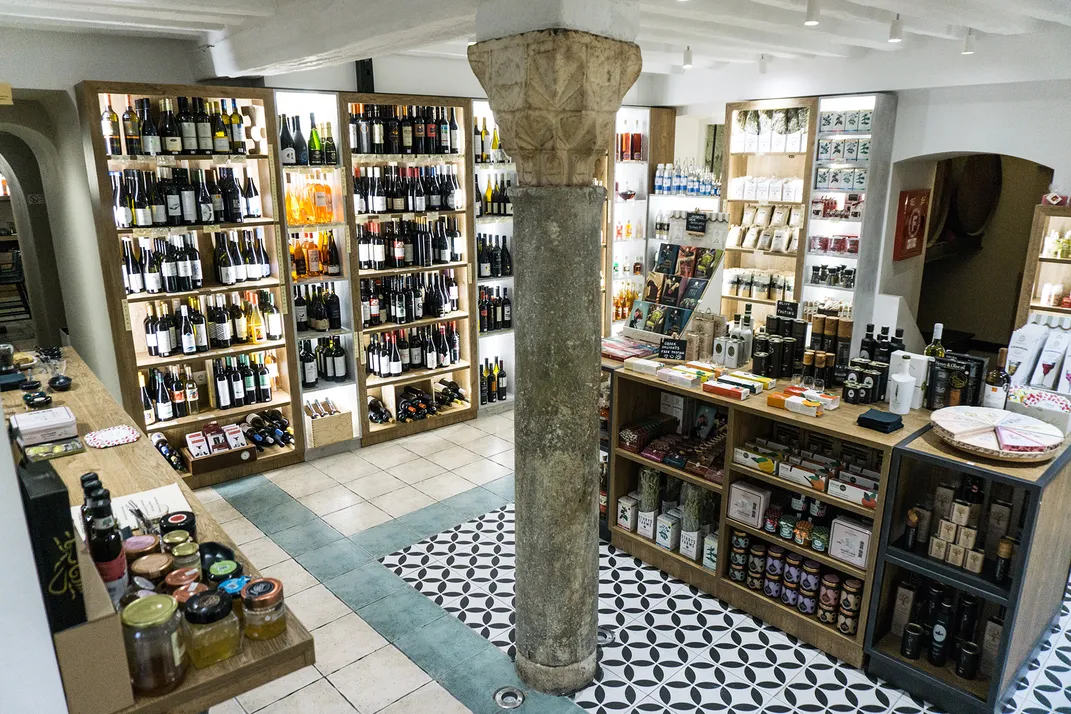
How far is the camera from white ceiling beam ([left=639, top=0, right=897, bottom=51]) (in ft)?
13.1

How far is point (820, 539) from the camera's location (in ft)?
11.4

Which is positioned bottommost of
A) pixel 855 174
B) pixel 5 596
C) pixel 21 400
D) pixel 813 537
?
pixel 813 537

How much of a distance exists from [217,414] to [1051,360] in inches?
245

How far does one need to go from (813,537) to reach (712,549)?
2.03 feet

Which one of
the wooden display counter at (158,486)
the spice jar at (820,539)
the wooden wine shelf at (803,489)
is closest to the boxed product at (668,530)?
the wooden wine shelf at (803,489)

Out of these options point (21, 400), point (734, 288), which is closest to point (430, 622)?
point (21, 400)

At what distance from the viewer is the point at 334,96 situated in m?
5.48

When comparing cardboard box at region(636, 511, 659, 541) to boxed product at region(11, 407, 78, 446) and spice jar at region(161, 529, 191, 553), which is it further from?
boxed product at region(11, 407, 78, 446)

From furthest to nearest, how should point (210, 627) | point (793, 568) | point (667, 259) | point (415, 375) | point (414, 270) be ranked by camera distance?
point (415, 375) < point (414, 270) < point (667, 259) < point (793, 568) < point (210, 627)

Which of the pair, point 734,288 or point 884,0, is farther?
point 734,288

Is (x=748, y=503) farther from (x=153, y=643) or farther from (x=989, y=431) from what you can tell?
(x=153, y=643)

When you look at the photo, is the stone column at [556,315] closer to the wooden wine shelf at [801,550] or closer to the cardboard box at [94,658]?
the wooden wine shelf at [801,550]

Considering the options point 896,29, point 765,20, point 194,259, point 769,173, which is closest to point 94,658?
point 194,259

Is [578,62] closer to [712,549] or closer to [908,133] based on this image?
[712,549]
